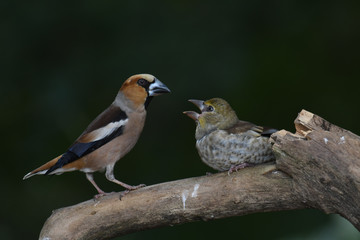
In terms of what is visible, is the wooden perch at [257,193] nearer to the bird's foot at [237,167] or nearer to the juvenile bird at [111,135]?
the bird's foot at [237,167]

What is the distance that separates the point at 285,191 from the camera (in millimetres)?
3482

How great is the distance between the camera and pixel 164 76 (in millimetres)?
5863

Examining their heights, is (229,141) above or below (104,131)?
below

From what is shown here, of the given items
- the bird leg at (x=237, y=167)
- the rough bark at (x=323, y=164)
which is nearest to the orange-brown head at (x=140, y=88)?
the bird leg at (x=237, y=167)

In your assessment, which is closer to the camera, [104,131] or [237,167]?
[237,167]

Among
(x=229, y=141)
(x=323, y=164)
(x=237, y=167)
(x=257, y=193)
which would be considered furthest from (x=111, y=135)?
(x=323, y=164)

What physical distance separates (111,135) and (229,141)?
2.95 feet

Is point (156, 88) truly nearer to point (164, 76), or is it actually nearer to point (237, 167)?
point (237, 167)

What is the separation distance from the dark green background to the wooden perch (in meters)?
2.13

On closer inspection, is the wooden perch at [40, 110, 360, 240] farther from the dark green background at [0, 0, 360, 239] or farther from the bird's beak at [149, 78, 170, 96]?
the dark green background at [0, 0, 360, 239]

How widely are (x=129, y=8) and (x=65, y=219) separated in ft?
8.86

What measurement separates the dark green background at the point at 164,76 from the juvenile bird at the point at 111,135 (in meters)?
1.45

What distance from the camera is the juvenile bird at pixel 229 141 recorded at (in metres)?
3.76

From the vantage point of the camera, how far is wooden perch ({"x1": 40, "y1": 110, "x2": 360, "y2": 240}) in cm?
326
